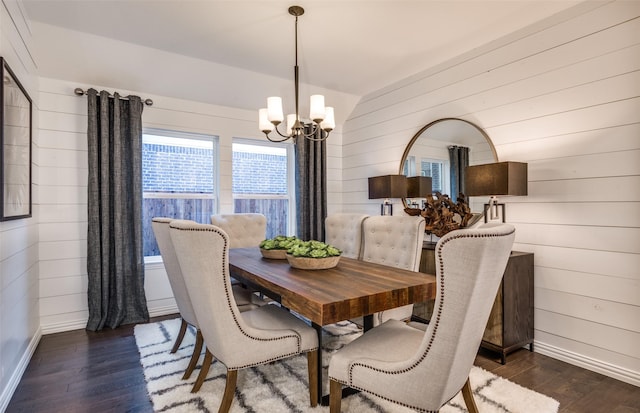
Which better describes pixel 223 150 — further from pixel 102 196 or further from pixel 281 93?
pixel 102 196

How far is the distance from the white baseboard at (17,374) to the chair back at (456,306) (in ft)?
7.02

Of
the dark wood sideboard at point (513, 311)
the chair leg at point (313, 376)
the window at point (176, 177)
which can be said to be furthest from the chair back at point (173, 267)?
the dark wood sideboard at point (513, 311)

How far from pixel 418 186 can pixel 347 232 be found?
1.11 metres

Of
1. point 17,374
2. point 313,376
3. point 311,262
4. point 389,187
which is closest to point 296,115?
point 311,262

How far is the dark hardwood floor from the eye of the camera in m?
1.92

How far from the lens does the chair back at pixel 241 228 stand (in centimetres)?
332

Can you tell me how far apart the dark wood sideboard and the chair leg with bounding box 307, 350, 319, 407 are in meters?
1.40

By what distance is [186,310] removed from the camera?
7.24ft

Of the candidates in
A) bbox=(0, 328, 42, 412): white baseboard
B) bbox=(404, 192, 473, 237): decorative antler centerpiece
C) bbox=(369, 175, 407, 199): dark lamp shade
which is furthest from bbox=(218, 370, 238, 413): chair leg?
bbox=(369, 175, 407, 199): dark lamp shade

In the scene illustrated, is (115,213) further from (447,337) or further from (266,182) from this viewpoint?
(447,337)

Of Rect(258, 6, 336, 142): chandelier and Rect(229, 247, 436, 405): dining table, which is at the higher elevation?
Rect(258, 6, 336, 142): chandelier

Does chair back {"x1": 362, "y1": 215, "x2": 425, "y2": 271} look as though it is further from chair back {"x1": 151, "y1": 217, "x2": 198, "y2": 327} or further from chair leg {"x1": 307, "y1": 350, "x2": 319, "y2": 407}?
chair back {"x1": 151, "y1": 217, "x2": 198, "y2": 327}

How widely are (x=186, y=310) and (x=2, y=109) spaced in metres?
1.48

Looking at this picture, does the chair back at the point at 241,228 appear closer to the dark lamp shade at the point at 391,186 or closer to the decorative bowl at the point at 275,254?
the decorative bowl at the point at 275,254
